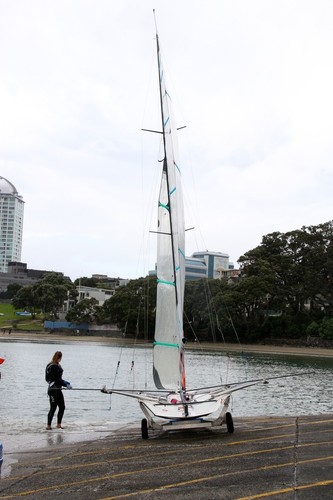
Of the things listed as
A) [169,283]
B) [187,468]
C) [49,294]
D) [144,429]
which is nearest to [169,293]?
[169,283]

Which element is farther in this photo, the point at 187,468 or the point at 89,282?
the point at 89,282

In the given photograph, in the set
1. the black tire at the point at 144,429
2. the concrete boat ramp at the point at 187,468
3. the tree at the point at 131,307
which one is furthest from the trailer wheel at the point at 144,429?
the tree at the point at 131,307

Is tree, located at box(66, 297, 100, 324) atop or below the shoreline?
atop

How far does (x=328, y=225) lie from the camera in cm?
8844

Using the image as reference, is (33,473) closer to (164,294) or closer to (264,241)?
(164,294)

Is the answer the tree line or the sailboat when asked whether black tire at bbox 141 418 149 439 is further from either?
the tree line

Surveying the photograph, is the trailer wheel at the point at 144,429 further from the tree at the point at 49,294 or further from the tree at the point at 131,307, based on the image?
the tree at the point at 49,294

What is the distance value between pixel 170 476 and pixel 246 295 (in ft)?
260

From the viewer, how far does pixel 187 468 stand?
31.0ft

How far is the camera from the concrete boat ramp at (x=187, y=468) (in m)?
8.03

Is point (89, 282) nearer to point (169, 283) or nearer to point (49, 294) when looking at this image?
point (49, 294)

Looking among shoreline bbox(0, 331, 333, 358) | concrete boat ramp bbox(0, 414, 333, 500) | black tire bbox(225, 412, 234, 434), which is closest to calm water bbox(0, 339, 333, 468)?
concrete boat ramp bbox(0, 414, 333, 500)

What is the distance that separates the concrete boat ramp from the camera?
8031 millimetres

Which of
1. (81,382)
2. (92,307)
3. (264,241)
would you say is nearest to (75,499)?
(81,382)
